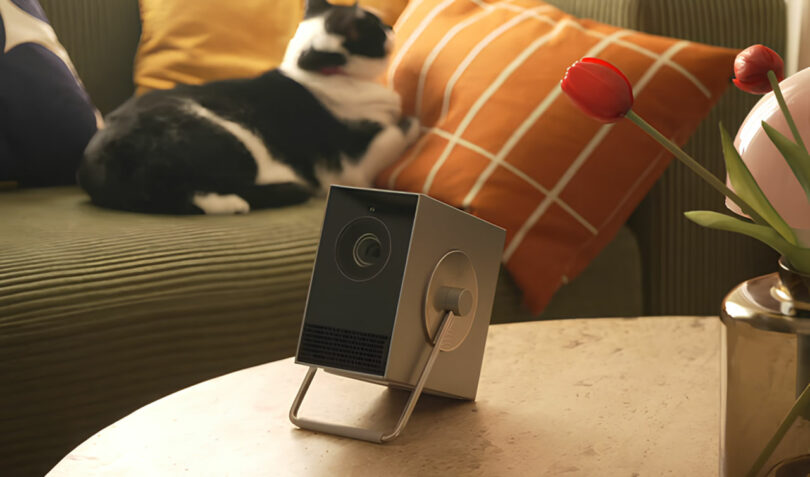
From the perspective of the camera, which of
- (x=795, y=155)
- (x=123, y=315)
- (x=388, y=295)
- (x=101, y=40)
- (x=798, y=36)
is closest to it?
(x=795, y=155)

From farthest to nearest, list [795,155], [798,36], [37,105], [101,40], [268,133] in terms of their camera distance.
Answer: [101,40], [798,36], [37,105], [268,133], [795,155]

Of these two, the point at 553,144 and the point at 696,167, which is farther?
the point at 553,144

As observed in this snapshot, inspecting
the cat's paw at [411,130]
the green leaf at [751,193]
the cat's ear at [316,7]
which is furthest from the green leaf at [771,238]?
the cat's ear at [316,7]

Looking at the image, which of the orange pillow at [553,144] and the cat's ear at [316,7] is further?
the cat's ear at [316,7]

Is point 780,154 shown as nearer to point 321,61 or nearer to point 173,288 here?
point 173,288

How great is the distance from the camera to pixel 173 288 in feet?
3.57

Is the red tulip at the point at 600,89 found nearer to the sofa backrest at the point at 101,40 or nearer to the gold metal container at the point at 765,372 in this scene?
the gold metal container at the point at 765,372

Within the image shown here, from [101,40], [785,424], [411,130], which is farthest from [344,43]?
[785,424]

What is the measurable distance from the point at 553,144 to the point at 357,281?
0.75 m

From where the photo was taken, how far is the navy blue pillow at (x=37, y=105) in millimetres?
1499

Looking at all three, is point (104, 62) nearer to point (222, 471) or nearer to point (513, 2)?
point (513, 2)

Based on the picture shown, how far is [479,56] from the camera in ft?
4.48

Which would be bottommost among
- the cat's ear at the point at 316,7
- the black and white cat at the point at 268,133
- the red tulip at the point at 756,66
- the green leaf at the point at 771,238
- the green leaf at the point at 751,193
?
the black and white cat at the point at 268,133

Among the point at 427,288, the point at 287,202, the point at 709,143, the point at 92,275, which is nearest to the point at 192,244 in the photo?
the point at 92,275
